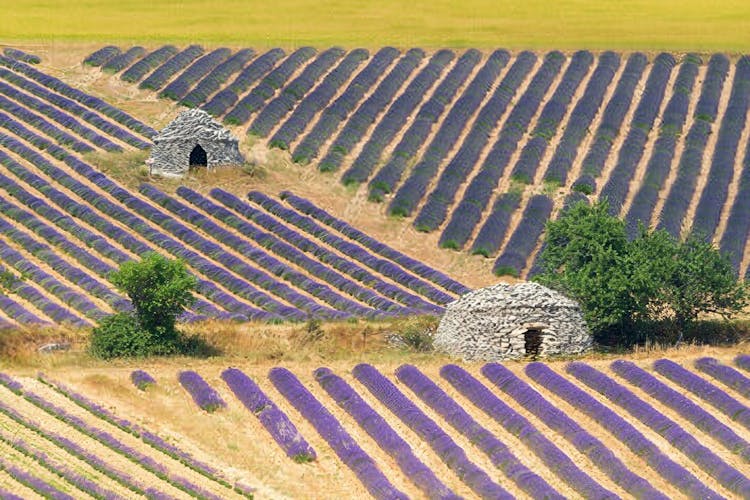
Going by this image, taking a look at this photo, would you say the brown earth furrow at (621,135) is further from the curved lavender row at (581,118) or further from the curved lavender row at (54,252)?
the curved lavender row at (54,252)

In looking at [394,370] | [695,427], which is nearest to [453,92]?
[394,370]

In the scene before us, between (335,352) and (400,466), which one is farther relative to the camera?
(335,352)

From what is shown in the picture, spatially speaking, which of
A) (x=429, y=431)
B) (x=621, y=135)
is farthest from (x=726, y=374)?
(x=621, y=135)

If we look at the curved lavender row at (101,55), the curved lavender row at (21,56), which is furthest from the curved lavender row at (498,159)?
the curved lavender row at (21,56)

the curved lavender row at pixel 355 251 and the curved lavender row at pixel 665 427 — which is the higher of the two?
the curved lavender row at pixel 665 427

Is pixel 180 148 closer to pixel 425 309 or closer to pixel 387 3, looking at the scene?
pixel 425 309

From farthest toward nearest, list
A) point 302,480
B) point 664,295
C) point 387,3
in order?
1. point 387,3
2. point 664,295
3. point 302,480

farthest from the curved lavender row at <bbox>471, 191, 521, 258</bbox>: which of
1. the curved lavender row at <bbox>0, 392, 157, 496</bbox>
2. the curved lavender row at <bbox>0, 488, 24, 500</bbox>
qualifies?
the curved lavender row at <bbox>0, 488, 24, 500</bbox>
